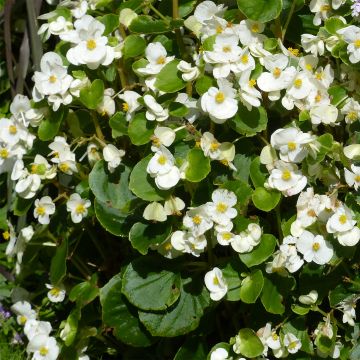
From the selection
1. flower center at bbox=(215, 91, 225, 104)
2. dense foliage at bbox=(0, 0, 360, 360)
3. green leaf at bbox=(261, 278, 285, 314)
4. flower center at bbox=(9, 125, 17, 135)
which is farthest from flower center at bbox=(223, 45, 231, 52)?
flower center at bbox=(9, 125, 17, 135)

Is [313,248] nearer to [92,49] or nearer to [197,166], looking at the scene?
[197,166]

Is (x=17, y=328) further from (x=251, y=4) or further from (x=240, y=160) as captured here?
(x=251, y=4)

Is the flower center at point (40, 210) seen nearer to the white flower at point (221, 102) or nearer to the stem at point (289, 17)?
the white flower at point (221, 102)

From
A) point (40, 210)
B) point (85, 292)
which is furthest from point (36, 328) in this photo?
point (40, 210)

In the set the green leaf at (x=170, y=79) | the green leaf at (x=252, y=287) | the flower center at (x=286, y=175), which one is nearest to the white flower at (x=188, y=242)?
the green leaf at (x=252, y=287)

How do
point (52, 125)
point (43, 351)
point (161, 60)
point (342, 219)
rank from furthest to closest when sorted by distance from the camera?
1. point (43, 351)
2. point (52, 125)
3. point (161, 60)
4. point (342, 219)
